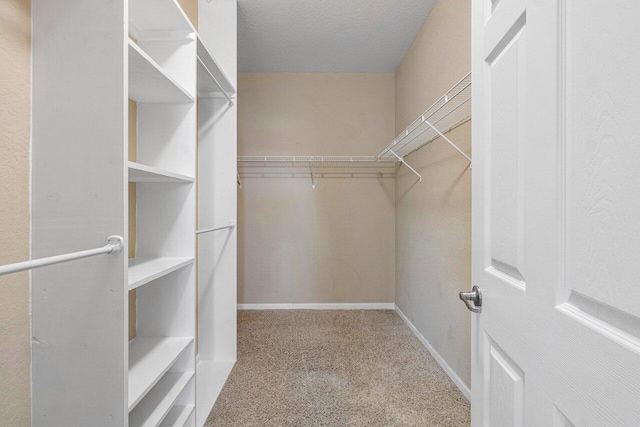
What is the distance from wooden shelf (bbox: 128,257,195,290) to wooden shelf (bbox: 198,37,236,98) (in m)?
1.05

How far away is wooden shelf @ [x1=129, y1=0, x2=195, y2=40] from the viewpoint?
4.20 feet

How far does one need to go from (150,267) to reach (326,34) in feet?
7.72

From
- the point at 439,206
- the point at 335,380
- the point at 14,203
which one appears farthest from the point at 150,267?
the point at 439,206

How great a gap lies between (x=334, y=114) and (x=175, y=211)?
7.77 feet

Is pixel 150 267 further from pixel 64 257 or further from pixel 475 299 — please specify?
pixel 475 299

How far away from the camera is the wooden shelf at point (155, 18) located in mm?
1281

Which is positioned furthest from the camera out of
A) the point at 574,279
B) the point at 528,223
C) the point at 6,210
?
the point at 6,210

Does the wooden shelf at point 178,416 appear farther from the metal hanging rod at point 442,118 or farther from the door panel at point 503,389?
the metal hanging rod at point 442,118

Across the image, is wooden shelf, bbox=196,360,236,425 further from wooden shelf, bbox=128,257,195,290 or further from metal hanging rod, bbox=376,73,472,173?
metal hanging rod, bbox=376,73,472,173

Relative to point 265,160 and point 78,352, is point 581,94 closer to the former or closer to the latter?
point 78,352

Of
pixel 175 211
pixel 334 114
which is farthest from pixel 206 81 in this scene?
pixel 334 114

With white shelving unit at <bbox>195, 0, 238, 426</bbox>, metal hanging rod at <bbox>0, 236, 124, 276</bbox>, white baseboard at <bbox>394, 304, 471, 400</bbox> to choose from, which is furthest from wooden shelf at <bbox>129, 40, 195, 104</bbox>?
white baseboard at <bbox>394, 304, 471, 400</bbox>

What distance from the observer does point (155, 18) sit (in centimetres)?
137

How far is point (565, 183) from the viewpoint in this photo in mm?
551
